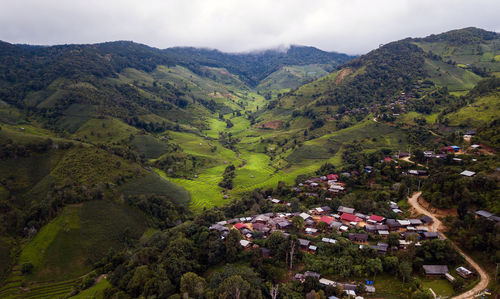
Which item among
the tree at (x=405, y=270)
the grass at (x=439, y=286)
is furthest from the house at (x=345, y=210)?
the grass at (x=439, y=286)

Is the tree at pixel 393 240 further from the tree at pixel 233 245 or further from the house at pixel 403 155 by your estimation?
the house at pixel 403 155

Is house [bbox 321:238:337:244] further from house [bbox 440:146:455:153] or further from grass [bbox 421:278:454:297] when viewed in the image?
house [bbox 440:146:455:153]

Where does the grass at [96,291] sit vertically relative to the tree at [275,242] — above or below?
below

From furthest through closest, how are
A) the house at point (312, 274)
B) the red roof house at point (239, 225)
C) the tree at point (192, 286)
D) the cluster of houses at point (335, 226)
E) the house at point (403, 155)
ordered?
the house at point (403, 155)
the red roof house at point (239, 225)
the cluster of houses at point (335, 226)
the tree at point (192, 286)
the house at point (312, 274)

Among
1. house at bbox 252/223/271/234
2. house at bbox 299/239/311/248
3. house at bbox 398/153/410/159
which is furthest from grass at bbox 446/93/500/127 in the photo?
house at bbox 252/223/271/234

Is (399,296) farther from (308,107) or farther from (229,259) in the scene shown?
(308,107)

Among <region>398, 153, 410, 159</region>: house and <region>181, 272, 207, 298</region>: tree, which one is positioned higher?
<region>398, 153, 410, 159</region>: house

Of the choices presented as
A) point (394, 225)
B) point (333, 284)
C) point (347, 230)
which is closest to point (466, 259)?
point (394, 225)
